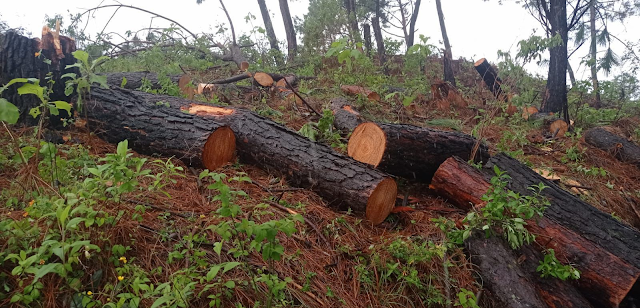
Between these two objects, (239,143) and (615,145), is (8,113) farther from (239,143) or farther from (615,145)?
(615,145)

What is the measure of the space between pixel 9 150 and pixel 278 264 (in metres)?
2.86

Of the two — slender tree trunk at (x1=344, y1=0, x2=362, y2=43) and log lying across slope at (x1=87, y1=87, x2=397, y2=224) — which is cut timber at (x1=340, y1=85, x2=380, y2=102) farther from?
slender tree trunk at (x1=344, y1=0, x2=362, y2=43)

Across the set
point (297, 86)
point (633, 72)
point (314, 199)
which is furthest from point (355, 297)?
point (633, 72)

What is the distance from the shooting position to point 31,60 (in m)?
4.33

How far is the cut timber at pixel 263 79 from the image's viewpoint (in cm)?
728

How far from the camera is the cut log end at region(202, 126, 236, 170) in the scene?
3.68 m

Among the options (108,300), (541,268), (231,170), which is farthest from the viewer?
(231,170)

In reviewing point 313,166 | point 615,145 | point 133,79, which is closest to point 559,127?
point 615,145

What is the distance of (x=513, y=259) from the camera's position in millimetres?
2766

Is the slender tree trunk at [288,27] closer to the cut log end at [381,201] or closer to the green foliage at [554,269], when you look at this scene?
the cut log end at [381,201]

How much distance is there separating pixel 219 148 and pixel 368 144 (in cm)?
148

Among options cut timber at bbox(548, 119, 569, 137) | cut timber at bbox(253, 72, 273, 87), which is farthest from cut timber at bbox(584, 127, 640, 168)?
cut timber at bbox(253, 72, 273, 87)

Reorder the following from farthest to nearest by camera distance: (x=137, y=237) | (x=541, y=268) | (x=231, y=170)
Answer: (x=231, y=170) → (x=541, y=268) → (x=137, y=237)

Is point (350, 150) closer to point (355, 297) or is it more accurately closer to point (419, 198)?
point (419, 198)
